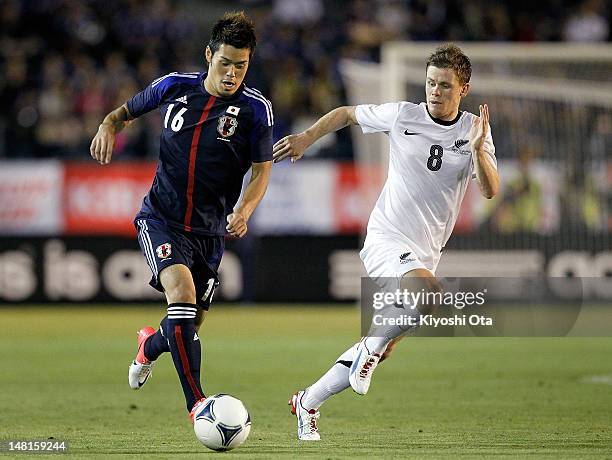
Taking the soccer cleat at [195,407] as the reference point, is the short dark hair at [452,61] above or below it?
above

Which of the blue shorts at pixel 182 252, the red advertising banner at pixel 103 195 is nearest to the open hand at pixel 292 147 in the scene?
the blue shorts at pixel 182 252

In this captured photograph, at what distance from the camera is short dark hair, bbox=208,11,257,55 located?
6895 mm

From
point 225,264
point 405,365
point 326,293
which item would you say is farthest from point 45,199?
point 405,365

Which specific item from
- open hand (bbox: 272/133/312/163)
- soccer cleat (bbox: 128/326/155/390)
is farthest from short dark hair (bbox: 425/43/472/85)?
soccer cleat (bbox: 128/326/155/390)

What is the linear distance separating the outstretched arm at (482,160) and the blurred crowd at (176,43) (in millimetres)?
11461

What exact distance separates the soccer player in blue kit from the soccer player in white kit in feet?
0.86

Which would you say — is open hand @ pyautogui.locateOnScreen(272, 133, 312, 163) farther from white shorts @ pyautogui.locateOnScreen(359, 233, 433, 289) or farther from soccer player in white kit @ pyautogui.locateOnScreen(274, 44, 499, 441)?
white shorts @ pyautogui.locateOnScreen(359, 233, 433, 289)

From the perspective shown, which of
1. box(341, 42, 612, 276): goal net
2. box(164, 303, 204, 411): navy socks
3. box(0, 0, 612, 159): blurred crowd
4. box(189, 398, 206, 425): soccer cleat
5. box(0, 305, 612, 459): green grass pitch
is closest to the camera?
box(189, 398, 206, 425): soccer cleat

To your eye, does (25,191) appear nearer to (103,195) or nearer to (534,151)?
(103,195)

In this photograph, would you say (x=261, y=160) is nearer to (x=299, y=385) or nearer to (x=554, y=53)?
(x=299, y=385)

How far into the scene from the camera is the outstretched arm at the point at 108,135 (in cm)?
721

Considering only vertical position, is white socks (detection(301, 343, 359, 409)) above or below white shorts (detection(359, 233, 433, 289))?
below

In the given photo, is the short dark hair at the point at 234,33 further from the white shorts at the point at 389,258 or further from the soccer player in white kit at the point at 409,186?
the white shorts at the point at 389,258

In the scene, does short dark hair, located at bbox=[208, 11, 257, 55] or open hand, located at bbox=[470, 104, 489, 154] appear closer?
open hand, located at bbox=[470, 104, 489, 154]
